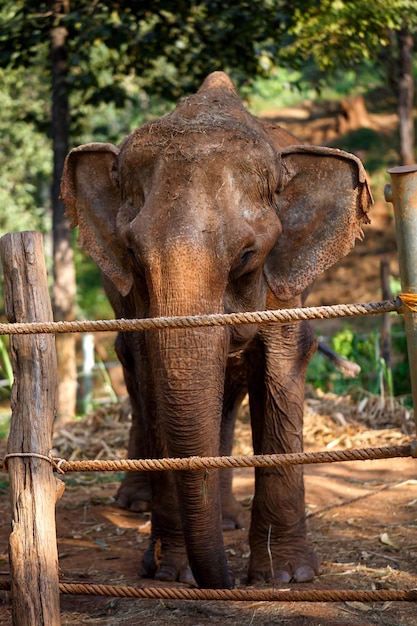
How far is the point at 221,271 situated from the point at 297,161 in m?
1.01

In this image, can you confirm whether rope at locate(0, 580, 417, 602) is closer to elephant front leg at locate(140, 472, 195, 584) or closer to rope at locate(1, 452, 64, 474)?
rope at locate(1, 452, 64, 474)

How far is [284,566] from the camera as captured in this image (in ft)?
15.0

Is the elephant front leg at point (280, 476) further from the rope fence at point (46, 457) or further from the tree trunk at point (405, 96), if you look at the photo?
the tree trunk at point (405, 96)

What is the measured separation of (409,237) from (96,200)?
7.84 ft

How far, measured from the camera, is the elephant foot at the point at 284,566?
4.55 meters

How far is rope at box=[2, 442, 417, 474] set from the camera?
302cm

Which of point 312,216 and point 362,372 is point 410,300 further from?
point 362,372

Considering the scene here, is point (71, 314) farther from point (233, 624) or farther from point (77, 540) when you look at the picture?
point (233, 624)

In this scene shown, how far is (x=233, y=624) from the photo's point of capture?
369 cm

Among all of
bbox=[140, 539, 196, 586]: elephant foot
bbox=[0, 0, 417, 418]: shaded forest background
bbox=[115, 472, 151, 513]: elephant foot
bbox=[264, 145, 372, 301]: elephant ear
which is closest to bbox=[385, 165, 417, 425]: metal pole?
bbox=[264, 145, 372, 301]: elephant ear

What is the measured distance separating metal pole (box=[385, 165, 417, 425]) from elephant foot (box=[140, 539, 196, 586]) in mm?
2123

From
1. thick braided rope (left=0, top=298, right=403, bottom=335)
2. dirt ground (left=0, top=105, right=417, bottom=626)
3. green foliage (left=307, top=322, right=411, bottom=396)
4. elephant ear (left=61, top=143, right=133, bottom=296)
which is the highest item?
elephant ear (left=61, top=143, right=133, bottom=296)

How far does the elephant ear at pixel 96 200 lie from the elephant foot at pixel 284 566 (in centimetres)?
150

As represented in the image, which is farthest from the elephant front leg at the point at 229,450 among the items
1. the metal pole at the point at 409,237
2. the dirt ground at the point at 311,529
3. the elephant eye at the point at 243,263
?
the metal pole at the point at 409,237
